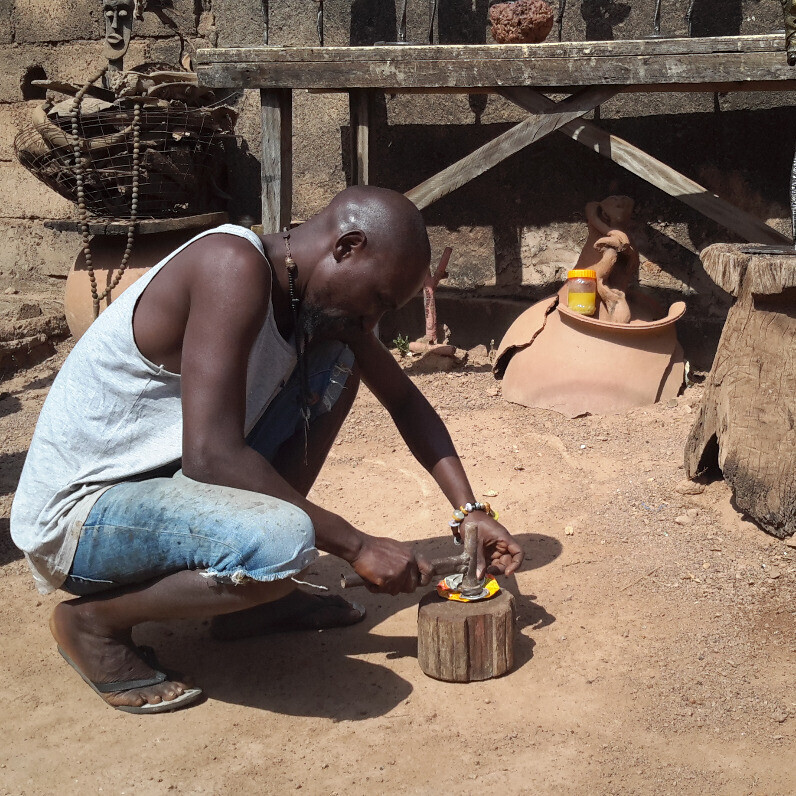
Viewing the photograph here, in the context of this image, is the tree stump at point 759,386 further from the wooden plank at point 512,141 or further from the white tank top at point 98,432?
the white tank top at point 98,432

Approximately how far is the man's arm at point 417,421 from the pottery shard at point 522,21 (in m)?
2.53

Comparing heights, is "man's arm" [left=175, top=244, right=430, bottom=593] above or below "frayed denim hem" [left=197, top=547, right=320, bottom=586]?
above

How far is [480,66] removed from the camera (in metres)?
4.34

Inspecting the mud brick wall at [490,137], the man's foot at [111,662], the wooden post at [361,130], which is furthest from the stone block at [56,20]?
the man's foot at [111,662]

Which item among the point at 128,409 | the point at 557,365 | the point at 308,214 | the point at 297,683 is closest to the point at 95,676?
the point at 297,683

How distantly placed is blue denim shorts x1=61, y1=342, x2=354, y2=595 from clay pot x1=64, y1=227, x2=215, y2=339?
117 inches

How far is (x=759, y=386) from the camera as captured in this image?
3.03 metres

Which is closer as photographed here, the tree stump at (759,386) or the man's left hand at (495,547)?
the man's left hand at (495,547)

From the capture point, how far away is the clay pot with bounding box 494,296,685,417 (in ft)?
14.4

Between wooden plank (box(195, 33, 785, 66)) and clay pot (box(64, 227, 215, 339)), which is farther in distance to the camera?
clay pot (box(64, 227, 215, 339))

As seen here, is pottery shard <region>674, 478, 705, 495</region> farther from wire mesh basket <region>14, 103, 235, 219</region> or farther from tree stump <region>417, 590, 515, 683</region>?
wire mesh basket <region>14, 103, 235, 219</region>

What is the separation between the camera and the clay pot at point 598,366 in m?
4.38

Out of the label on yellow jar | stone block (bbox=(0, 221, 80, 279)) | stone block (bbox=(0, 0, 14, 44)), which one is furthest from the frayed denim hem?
stone block (bbox=(0, 0, 14, 44))

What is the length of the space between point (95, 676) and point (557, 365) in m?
2.82
